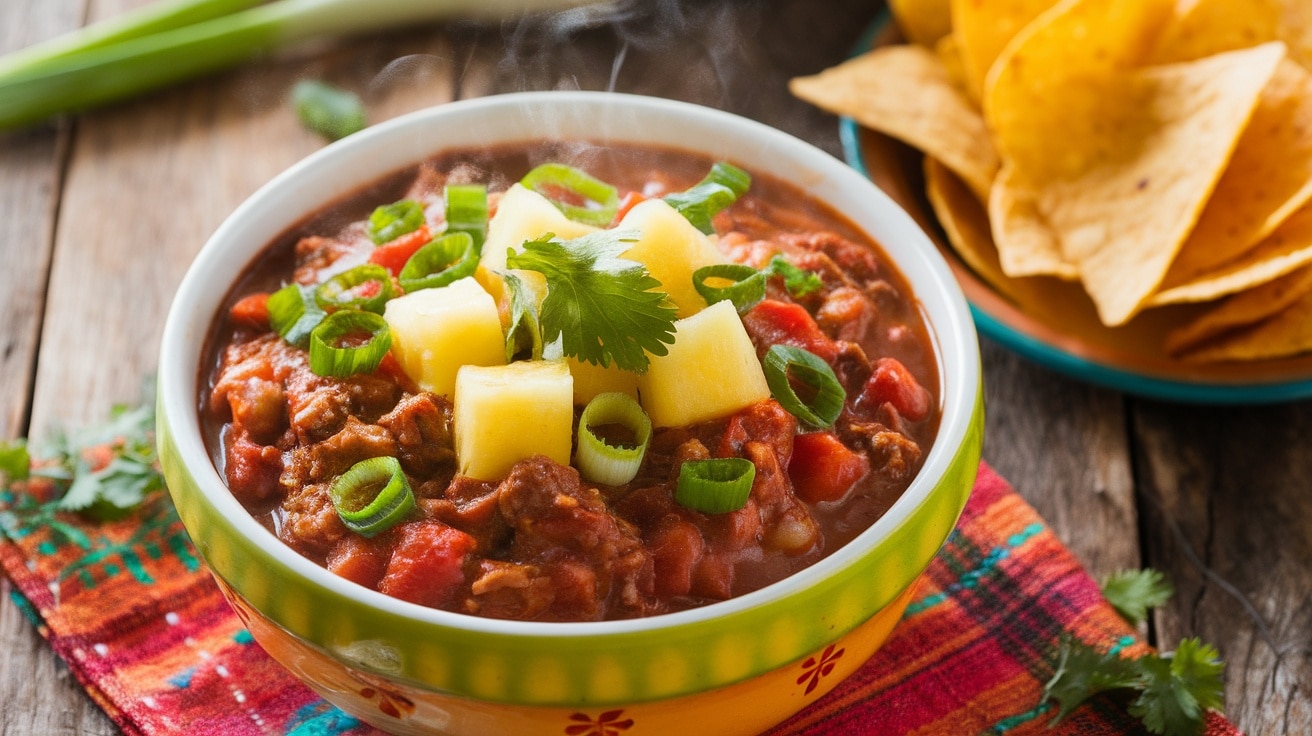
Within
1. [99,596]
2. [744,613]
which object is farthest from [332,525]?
[99,596]

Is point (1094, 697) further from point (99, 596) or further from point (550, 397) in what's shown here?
point (99, 596)

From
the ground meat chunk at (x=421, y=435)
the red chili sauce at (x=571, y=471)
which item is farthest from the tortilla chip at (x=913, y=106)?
the ground meat chunk at (x=421, y=435)

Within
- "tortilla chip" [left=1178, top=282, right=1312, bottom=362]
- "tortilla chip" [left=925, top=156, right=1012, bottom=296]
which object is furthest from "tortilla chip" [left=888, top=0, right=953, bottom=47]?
"tortilla chip" [left=1178, top=282, right=1312, bottom=362]

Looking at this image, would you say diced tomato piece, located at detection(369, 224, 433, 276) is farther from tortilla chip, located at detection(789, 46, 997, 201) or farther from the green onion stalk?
the green onion stalk

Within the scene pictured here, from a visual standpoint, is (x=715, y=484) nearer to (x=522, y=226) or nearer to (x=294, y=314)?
(x=522, y=226)

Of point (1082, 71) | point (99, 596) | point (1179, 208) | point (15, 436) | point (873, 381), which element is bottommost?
point (1179, 208)

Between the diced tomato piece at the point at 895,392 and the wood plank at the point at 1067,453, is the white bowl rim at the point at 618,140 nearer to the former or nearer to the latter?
the diced tomato piece at the point at 895,392

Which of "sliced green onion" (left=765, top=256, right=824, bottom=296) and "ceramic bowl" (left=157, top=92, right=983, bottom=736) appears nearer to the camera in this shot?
"ceramic bowl" (left=157, top=92, right=983, bottom=736)
